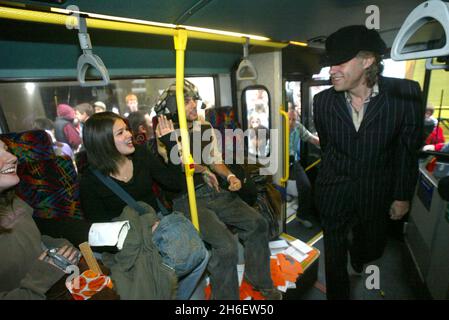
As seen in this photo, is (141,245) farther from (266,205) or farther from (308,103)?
(308,103)

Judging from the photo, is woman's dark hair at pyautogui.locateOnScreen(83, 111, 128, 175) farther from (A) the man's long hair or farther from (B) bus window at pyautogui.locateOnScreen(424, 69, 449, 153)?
(B) bus window at pyautogui.locateOnScreen(424, 69, 449, 153)

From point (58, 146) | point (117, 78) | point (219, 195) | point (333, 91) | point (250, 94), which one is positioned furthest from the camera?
point (250, 94)

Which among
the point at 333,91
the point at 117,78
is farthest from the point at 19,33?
the point at 333,91

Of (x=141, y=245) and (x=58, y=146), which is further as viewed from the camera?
(x=58, y=146)

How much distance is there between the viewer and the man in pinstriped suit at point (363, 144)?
162 cm

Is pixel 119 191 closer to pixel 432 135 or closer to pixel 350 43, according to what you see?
pixel 350 43

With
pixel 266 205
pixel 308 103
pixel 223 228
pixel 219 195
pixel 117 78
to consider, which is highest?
pixel 117 78

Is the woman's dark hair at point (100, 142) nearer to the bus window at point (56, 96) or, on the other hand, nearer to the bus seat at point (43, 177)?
the bus seat at point (43, 177)

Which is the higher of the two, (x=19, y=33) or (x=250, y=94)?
(x=19, y=33)

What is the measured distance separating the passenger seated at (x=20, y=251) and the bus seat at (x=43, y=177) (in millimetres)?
274

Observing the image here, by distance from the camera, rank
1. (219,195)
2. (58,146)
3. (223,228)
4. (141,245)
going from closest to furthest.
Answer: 1. (141,245)
2. (223,228)
3. (219,195)
4. (58,146)

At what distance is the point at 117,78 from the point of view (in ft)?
9.07

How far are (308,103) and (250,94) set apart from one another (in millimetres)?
1089

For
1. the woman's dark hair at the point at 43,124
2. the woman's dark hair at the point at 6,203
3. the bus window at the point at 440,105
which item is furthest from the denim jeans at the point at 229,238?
the bus window at the point at 440,105
